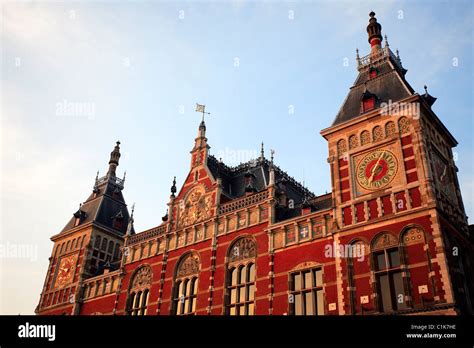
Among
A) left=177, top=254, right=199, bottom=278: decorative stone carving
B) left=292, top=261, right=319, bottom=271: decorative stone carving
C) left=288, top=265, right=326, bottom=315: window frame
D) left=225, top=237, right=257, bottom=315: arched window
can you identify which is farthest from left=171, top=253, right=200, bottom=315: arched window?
left=292, top=261, right=319, bottom=271: decorative stone carving

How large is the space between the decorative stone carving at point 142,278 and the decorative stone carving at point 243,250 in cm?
749

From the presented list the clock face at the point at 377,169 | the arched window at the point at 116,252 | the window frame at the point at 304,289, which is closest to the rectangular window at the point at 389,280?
the window frame at the point at 304,289

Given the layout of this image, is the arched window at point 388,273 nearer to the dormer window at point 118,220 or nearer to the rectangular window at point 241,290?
the rectangular window at point 241,290

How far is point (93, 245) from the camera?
41.6m

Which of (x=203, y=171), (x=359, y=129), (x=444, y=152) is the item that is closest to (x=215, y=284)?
(x=203, y=171)

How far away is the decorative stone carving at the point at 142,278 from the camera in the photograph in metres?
33.0

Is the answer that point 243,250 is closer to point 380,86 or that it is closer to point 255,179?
point 255,179

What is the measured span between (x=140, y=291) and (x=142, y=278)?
36.3 inches

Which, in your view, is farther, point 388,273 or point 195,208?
point 195,208

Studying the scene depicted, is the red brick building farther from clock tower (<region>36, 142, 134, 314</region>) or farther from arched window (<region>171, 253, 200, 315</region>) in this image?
clock tower (<region>36, 142, 134, 314</region>)

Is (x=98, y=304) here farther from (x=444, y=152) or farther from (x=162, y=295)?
(x=444, y=152)

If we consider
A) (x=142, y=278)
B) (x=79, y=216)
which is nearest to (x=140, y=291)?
(x=142, y=278)

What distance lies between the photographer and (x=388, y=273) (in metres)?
21.6

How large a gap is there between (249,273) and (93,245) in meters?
19.6
